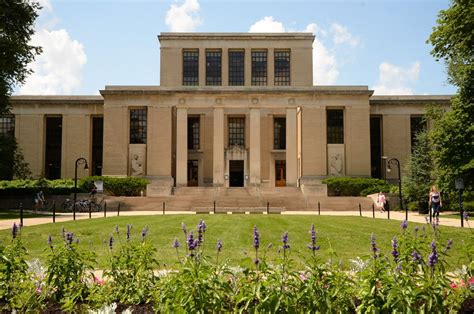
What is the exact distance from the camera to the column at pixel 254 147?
46750 mm

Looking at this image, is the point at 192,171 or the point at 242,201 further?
the point at 192,171

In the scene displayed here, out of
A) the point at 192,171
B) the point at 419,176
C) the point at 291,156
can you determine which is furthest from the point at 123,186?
the point at 419,176

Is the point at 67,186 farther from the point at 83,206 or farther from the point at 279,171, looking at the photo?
the point at 279,171

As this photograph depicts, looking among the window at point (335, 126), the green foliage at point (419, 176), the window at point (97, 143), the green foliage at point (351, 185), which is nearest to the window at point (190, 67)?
the window at point (97, 143)

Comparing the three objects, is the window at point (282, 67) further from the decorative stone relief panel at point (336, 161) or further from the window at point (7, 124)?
the window at point (7, 124)

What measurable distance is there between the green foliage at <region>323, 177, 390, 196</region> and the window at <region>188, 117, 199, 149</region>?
57.3ft

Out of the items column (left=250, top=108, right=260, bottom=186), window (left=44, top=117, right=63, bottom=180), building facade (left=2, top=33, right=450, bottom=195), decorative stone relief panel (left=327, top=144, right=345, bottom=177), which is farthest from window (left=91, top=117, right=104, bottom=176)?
decorative stone relief panel (left=327, top=144, right=345, bottom=177)

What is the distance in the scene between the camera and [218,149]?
47469mm

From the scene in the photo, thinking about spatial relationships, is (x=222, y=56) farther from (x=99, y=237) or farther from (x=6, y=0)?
(x=99, y=237)

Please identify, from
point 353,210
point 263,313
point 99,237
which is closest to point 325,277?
point 263,313

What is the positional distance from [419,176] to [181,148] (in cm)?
2321

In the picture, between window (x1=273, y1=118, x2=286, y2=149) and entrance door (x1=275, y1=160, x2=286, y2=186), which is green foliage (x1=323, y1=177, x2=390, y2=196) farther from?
window (x1=273, y1=118, x2=286, y2=149)

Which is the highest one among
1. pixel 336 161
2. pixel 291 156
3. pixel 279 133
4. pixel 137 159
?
pixel 279 133

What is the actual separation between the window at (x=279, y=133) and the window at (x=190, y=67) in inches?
427
